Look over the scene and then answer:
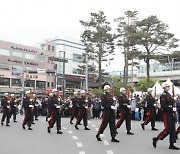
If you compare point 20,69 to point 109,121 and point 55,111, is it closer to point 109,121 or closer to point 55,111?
point 55,111

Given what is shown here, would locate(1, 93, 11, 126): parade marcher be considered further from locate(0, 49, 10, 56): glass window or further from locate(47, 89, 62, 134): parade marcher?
locate(0, 49, 10, 56): glass window

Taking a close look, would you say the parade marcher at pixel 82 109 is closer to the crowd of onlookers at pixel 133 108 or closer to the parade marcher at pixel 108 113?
the parade marcher at pixel 108 113

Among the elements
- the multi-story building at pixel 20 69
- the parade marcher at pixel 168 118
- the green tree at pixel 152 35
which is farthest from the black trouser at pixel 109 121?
the multi-story building at pixel 20 69

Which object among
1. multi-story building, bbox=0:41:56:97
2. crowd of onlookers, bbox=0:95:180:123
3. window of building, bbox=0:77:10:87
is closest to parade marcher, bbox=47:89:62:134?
crowd of onlookers, bbox=0:95:180:123

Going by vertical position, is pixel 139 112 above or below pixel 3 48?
below

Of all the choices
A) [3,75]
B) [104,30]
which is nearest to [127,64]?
[104,30]

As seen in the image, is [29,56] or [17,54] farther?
[29,56]

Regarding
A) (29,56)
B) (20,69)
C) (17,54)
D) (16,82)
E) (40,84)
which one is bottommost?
(40,84)

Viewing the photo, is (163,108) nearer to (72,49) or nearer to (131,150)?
(131,150)

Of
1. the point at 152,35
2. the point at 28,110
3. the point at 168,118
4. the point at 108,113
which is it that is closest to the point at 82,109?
the point at 28,110

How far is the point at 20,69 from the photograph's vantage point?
3140 inches

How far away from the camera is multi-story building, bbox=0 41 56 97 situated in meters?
75.4

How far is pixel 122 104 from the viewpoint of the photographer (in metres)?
14.6

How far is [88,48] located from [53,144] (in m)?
42.2
